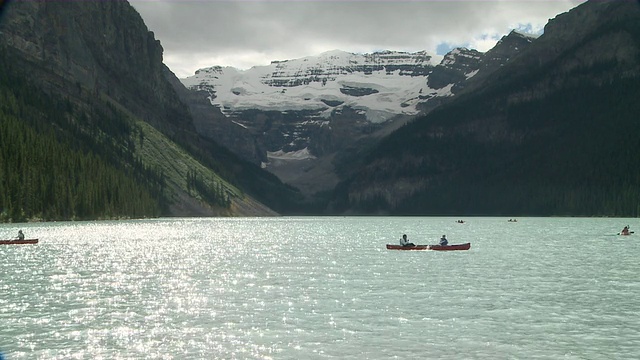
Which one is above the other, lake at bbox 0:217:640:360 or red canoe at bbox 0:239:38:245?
red canoe at bbox 0:239:38:245

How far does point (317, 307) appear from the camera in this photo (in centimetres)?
5878

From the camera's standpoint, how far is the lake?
144ft

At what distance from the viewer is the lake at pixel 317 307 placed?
4384 centimetres

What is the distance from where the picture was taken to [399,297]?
213ft

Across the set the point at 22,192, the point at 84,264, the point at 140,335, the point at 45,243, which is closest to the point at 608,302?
the point at 140,335

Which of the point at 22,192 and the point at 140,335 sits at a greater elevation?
the point at 22,192

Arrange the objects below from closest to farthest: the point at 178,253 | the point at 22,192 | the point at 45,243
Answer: the point at 178,253
the point at 45,243
the point at 22,192

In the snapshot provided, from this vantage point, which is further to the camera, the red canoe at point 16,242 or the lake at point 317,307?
the red canoe at point 16,242

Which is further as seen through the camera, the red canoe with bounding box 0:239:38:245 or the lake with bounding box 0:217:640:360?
the red canoe with bounding box 0:239:38:245

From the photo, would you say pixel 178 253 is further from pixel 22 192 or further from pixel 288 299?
pixel 22 192

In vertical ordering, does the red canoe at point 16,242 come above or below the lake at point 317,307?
above

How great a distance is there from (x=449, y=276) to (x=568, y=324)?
30948mm

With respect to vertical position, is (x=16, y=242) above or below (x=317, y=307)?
above

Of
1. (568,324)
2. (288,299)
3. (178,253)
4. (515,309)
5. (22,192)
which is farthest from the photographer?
(22,192)
